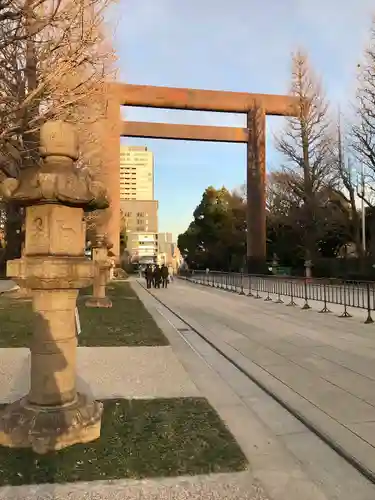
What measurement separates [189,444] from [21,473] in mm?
1300

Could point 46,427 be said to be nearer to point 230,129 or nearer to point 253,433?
point 253,433

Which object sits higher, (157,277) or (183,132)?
(183,132)

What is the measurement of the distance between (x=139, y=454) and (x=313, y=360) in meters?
4.34

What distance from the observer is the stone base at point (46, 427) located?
146 inches

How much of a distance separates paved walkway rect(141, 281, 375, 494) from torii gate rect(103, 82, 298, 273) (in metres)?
27.8

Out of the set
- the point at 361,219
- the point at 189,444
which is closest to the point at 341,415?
the point at 189,444

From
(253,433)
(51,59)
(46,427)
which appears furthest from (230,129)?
(46,427)

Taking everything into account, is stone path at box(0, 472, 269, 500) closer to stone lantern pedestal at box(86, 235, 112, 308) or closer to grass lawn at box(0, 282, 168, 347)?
grass lawn at box(0, 282, 168, 347)

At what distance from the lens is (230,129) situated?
42281mm

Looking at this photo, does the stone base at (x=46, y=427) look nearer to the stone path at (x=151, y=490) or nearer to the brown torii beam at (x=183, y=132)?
the stone path at (x=151, y=490)

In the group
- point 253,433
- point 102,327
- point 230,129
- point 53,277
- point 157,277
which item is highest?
point 230,129

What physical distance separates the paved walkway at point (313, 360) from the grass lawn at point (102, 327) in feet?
4.02

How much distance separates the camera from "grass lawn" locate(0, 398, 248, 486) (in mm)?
3346

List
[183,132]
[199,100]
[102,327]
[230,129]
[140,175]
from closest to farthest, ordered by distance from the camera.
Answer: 1. [102,327]
2. [199,100]
3. [183,132]
4. [230,129]
5. [140,175]
